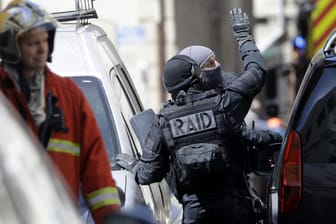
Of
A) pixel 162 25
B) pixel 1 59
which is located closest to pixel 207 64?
pixel 1 59

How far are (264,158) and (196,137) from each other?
2.09 ft

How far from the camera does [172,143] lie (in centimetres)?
679

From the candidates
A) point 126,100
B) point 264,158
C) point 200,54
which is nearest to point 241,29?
point 200,54

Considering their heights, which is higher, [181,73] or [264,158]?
[181,73]

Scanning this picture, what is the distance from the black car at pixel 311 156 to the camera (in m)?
6.79

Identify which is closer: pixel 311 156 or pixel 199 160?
pixel 199 160

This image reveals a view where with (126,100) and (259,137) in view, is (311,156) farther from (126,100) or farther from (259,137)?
(126,100)

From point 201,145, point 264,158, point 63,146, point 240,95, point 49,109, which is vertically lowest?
point 264,158

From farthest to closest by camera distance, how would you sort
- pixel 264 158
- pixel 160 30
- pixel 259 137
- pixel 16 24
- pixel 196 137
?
pixel 160 30
pixel 264 158
pixel 259 137
pixel 196 137
pixel 16 24

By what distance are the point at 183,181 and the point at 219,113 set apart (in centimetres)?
42

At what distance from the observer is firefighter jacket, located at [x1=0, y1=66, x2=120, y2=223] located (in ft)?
17.0

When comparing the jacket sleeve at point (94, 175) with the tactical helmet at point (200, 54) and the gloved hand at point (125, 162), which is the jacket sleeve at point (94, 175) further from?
the tactical helmet at point (200, 54)

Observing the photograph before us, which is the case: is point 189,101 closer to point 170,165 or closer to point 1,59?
point 170,165

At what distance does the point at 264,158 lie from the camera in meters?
7.25
